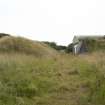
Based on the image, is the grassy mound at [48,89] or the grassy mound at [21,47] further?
the grassy mound at [21,47]

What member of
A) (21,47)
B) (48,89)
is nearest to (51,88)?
(48,89)

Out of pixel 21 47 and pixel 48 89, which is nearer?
pixel 48 89

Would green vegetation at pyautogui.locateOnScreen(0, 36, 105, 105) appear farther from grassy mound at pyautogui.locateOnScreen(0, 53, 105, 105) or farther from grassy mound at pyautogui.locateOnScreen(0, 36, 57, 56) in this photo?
grassy mound at pyautogui.locateOnScreen(0, 36, 57, 56)

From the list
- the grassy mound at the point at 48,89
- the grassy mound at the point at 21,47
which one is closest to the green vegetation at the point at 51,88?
the grassy mound at the point at 48,89

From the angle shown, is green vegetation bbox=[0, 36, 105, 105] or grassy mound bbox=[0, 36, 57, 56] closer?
green vegetation bbox=[0, 36, 105, 105]

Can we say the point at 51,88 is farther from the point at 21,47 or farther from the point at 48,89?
the point at 21,47

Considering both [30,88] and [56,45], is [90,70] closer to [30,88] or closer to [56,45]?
[30,88]

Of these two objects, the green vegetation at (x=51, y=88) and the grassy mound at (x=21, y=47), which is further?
the grassy mound at (x=21, y=47)

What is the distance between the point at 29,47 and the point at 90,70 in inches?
419

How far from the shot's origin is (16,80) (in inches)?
288

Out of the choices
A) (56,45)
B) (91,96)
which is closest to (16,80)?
(91,96)

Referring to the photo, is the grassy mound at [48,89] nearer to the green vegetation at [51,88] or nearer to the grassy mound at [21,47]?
the green vegetation at [51,88]

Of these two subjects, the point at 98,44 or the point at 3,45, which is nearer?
the point at 3,45

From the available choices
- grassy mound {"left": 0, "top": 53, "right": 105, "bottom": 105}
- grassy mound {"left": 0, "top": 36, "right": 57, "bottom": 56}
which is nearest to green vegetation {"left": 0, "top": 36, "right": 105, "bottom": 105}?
grassy mound {"left": 0, "top": 53, "right": 105, "bottom": 105}
